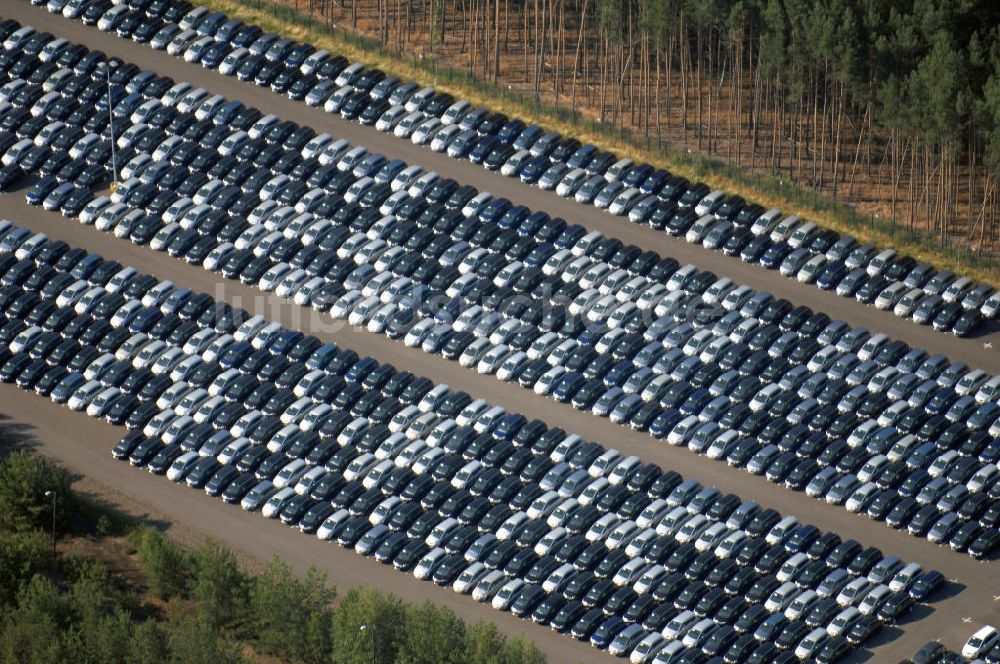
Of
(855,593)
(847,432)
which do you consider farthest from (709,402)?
(855,593)

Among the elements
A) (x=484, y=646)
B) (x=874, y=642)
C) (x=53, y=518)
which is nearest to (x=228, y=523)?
(x=53, y=518)

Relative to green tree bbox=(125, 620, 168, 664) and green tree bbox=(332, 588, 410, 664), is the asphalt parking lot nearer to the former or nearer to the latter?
green tree bbox=(332, 588, 410, 664)

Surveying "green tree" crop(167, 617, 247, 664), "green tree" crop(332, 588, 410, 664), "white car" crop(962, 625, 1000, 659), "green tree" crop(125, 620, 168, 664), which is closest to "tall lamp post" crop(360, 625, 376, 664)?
"green tree" crop(332, 588, 410, 664)

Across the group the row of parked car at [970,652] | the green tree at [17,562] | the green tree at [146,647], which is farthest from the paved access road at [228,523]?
the row of parked car at [970,652]

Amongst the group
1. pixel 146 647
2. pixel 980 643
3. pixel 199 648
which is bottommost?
pixel 980 643

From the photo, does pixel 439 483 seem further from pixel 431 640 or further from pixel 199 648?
pixel 199 648

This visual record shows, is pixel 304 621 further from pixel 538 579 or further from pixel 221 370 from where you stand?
pixel 221 370

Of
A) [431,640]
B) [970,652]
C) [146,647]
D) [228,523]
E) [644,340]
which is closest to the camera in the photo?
[146,647]
